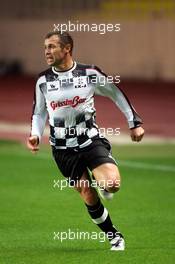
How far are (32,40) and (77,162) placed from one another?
96.9 ft

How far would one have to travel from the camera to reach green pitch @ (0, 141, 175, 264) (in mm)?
9773

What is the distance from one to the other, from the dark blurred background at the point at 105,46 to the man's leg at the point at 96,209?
18.6 meters

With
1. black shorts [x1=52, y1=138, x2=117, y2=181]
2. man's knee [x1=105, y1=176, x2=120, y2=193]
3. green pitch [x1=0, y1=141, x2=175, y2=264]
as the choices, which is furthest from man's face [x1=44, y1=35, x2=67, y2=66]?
green pitch [x1=0, y1=141, x2=175, y2=264]

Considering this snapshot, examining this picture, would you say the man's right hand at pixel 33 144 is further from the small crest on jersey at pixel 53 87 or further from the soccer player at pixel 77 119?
the small crest on jersey at pixel 53 87

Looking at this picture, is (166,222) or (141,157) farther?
(141,157)

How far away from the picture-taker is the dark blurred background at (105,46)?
33.2 metres

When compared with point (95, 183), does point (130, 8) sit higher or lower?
lower

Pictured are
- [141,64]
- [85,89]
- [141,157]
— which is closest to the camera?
[85,89]

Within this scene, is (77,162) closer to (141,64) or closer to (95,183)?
(95,183)

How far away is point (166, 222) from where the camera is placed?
465 inches

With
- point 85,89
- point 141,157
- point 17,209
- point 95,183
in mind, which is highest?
point 85,89

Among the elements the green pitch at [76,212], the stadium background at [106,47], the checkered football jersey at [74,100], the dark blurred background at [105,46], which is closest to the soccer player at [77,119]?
the checkered football jersey at [74,100]

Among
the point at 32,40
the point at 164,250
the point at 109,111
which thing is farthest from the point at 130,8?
the point at 164,250

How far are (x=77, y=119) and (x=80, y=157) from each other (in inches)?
14.0
